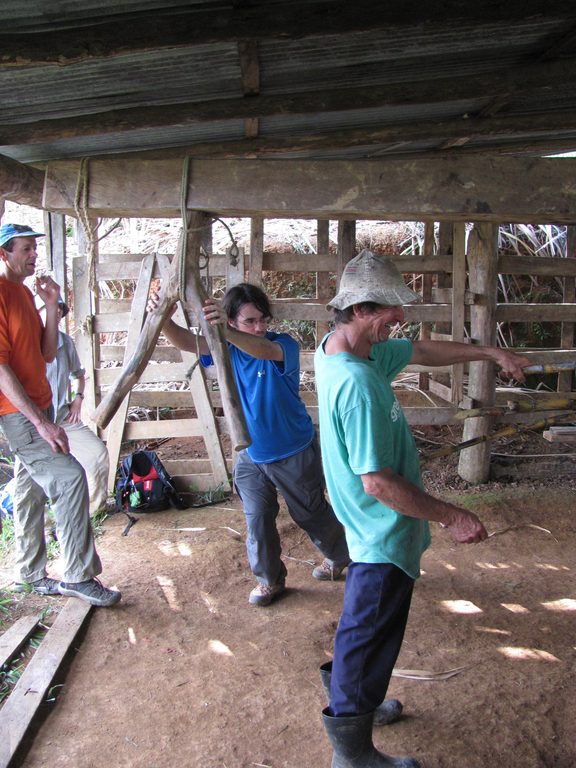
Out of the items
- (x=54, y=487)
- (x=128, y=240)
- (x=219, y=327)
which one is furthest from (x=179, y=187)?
(x=128, y=240)

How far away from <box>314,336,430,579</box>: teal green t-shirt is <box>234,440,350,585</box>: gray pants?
1.31 metres

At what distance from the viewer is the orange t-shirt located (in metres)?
3.52

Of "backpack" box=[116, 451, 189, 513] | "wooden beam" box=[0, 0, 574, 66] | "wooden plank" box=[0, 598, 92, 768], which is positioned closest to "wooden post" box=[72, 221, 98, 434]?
"backpack" box=[116, 451, 189, 513]

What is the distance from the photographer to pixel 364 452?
2096 millimetres

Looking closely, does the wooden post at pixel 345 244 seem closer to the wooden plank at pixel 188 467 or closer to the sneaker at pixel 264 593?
the wooden plank at pixel 188 467

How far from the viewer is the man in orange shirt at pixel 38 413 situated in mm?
3520

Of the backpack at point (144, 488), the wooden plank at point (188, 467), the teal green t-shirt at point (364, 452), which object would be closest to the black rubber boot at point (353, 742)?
the teal green t-shirt at point (364, 452)

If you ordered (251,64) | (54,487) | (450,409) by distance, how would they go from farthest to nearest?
(450,409) < (54,487) < (251,64)

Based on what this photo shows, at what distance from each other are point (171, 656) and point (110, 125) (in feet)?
8.98

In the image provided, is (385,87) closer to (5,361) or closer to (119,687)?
(5,361)

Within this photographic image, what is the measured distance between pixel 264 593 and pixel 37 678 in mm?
1374

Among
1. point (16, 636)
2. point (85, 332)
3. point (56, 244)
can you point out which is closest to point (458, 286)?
point (85, 332)

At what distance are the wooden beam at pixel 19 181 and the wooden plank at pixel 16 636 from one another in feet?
7.46

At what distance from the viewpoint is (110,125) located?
3.04 metres
